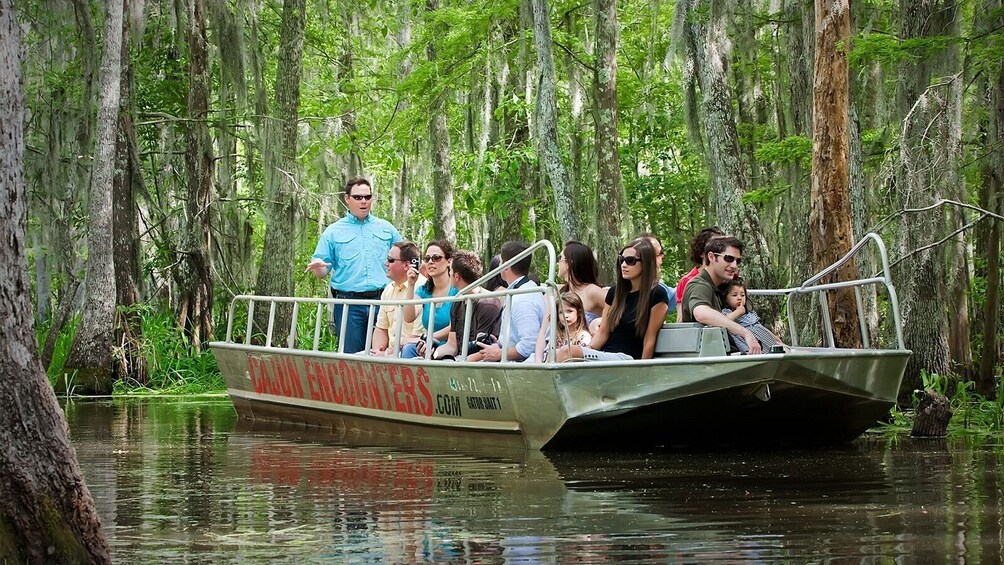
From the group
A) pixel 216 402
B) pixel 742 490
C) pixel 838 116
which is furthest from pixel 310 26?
pixel 742 490

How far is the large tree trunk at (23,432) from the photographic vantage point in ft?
15.4

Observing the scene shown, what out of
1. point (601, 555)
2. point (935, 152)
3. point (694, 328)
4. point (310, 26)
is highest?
point (310, 26)

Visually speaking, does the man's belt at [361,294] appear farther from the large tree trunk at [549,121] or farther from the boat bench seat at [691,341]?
the large tree trunk at [549,121]

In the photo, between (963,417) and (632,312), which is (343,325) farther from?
(963,417)

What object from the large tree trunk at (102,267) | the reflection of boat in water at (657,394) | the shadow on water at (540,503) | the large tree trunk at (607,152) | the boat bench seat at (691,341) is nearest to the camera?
the shadow on water at (540,503)

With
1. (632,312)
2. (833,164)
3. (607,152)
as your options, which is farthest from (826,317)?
(607,152)

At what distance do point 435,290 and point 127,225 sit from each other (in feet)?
26.9

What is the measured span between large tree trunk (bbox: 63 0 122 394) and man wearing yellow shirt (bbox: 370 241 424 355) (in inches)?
253

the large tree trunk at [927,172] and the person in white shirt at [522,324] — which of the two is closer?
the person in white shirt at [522,324]

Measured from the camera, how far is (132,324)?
60.2 feet

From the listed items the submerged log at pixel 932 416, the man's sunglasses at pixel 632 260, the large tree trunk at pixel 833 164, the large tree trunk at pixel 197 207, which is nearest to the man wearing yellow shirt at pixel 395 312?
the man's sunglasses at pixel 632 260

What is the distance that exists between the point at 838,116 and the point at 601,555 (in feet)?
27.2

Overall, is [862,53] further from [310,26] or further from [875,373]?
[310,26]

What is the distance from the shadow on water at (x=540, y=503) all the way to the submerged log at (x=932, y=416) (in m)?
0.47
